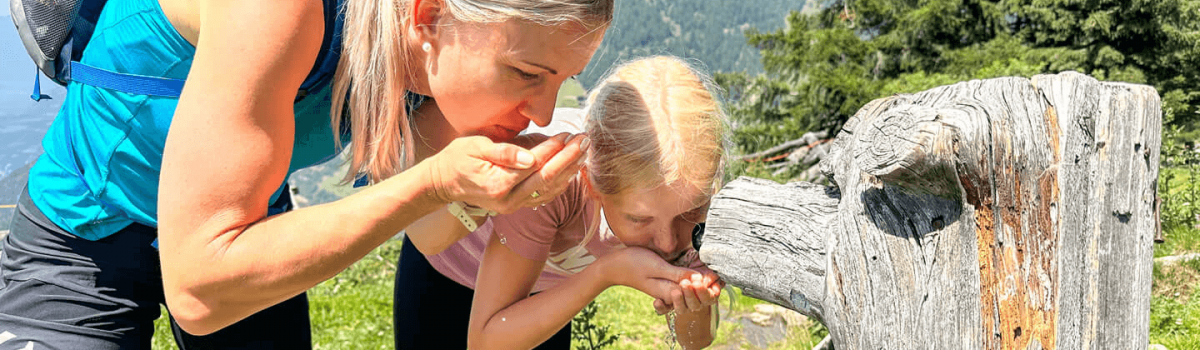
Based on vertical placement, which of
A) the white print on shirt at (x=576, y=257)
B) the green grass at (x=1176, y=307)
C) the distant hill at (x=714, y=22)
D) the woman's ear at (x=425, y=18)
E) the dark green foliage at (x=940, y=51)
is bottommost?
the distant hill at (x=714, y=22)

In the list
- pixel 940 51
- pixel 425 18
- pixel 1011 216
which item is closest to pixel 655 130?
pixel 425 18

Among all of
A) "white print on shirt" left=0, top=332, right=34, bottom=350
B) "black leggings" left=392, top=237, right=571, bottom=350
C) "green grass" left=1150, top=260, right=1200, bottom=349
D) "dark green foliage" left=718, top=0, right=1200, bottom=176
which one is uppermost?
"white print on shirt" left=0, top=332, right=34, bottom=350

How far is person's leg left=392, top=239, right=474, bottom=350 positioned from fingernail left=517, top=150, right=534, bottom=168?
4.13ft

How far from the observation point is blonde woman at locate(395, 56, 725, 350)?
83.5 inches

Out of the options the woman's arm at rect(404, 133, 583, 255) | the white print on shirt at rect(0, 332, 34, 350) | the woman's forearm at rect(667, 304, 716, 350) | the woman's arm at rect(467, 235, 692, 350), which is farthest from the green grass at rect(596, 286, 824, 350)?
the white print on shirt at rect(0, 332, 34, 350)

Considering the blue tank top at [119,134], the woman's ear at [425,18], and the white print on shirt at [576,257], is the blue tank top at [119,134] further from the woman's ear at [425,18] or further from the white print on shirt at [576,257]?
the white print on shirt at [576,257]

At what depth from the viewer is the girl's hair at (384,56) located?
1.58 meters

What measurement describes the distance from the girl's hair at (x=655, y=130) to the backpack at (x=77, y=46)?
790mm

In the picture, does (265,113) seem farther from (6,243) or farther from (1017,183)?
(1017,183)

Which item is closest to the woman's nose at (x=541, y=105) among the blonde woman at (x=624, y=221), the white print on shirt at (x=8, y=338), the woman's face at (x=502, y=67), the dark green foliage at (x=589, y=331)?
the woman's face at (x=502, y=67)

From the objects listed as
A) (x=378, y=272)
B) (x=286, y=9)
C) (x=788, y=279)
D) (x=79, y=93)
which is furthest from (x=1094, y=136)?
(x=378, y=272)

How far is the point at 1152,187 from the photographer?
1385mm

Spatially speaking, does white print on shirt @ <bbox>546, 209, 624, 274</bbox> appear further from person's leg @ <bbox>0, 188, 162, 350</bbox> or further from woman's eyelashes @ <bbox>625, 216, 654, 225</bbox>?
person's leg @ <bbox>0, 188, 162, 350</bbox>

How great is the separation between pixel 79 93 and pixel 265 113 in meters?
0.66
